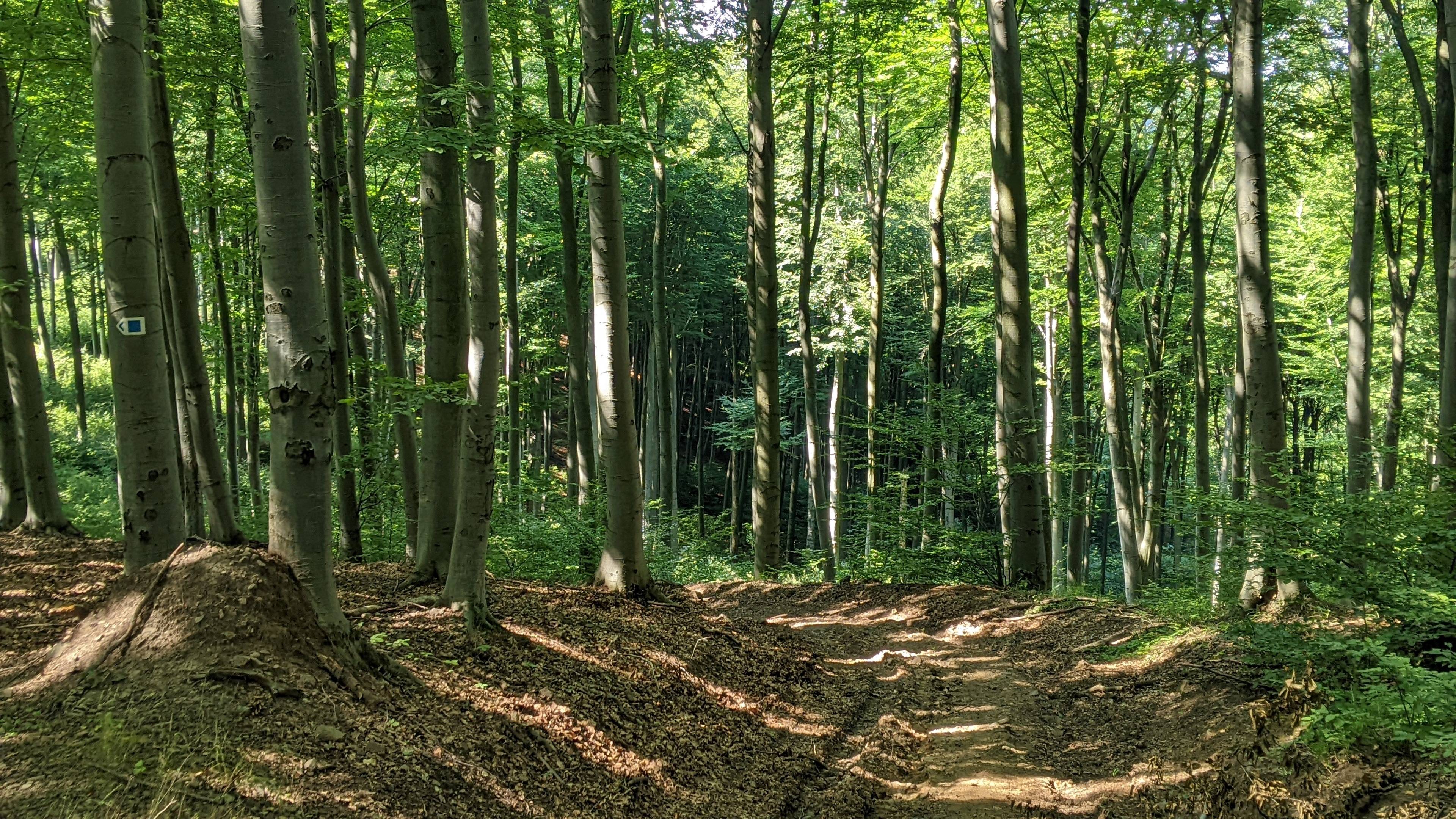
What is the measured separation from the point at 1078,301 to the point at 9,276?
14780mm

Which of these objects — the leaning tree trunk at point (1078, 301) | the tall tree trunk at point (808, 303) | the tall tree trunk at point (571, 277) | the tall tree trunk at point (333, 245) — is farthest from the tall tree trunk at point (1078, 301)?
the tall tree trunk at point (333, 245)

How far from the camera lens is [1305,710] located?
490 centimetres

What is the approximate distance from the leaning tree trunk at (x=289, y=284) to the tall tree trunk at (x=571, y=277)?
23.2 feet

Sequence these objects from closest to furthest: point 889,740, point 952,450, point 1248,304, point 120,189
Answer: point 120,189 < point 889,740 < point 1248,304 < point 952,450

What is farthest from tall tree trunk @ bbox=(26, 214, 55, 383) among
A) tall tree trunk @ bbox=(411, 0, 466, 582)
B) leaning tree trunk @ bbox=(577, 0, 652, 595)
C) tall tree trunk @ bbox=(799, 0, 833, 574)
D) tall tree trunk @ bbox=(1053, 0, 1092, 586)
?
tall tree trunk @ bbox=(1053, 0, 1092, 586)

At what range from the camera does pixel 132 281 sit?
4.90 m

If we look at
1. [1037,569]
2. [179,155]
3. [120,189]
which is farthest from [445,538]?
[179,155]

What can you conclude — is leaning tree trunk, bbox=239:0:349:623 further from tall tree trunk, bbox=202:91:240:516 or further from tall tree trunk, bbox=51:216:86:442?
tall tree trunk, bbox=51:216:86:442

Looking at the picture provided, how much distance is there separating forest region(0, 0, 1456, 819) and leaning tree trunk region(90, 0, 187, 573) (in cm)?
3

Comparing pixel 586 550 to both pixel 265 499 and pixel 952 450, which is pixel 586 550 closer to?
pixel 265 499

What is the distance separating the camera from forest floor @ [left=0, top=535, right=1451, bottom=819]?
3.35m

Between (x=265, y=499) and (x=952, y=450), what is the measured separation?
14847 millimetres

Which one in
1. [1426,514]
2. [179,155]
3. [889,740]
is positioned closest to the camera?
[1426,514]

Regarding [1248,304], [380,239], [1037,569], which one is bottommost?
[1037,569]
